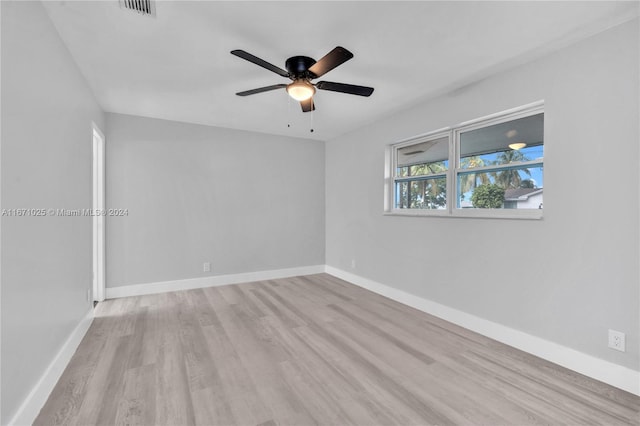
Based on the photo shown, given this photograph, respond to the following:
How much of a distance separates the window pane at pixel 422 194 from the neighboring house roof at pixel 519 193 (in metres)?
0.70

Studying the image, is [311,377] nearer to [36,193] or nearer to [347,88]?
[36,193]

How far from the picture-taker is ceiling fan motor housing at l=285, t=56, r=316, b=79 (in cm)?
233

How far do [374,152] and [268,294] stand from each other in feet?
8.35

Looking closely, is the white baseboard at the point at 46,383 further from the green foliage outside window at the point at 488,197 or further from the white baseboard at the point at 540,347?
the green foliage outside window at the point at 488,197

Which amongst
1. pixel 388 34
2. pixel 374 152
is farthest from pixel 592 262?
pixel 374 152

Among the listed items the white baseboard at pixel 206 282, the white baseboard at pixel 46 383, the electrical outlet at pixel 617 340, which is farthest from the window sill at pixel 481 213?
the white baseboard at pixel 46 383

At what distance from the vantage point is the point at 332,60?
197cm

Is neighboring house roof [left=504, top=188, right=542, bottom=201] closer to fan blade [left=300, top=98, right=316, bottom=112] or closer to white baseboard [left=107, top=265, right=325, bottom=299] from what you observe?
fan blade [left=300, top=98, right=316, bottom=112]

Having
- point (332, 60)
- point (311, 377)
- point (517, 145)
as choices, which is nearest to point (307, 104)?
point (332, 60)

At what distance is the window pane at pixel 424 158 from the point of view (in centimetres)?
338

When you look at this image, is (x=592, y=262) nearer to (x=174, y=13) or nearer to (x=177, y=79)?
(x=174, y=13)

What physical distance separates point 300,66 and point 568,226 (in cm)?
245

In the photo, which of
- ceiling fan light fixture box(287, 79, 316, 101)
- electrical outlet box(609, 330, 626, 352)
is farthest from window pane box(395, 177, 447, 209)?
ceiling fan light fixture box(287, 79, 316, 101)

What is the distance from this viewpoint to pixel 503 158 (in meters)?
2.73
